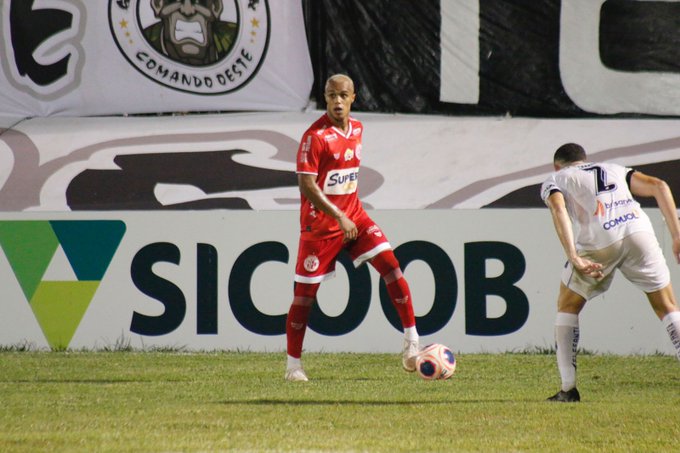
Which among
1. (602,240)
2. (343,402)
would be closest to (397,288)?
(343,402)

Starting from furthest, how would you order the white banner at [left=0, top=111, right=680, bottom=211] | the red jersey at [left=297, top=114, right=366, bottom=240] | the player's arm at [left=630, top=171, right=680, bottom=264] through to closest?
the white banner at [left=0, top=111, right=680, bottom=211] → the red jersey at [left=297, top=114, right=366, bottom=240] → the player's arm at [left=630, top=171, right=680, bottom=264]

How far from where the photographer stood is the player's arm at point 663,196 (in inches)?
266

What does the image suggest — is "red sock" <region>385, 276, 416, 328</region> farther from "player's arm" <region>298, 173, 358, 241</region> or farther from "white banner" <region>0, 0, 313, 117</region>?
"white banner" <region>0, 0, 313, 117</region>

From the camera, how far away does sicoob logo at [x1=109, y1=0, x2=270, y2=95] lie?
43.7 ft

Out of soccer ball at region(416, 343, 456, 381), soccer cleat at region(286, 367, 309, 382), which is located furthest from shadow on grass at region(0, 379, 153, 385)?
soccer ball at region(416, 343, 456, 381)

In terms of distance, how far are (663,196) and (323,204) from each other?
2.31m

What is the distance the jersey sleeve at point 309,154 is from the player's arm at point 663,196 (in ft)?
7.17

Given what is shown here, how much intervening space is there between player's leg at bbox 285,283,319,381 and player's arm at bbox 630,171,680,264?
2.44 m

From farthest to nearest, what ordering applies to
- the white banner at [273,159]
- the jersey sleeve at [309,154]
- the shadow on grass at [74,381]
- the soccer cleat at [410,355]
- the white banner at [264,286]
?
the white banner at [273,159], the white banner at [264,286], the shadow on grass at [74,381], the jersey sleeve at [309,154], the soccer cleat at [410,355]

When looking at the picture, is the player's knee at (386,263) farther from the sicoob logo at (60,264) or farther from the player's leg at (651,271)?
the sicoob logo at (60,264)

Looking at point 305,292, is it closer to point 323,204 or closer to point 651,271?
point 323,204

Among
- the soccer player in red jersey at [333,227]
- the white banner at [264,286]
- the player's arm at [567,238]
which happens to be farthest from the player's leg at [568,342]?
the white banner at [264,286]

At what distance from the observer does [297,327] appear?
27.6ft

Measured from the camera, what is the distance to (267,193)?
11898 millimetres
